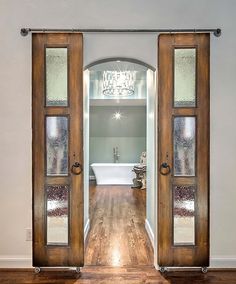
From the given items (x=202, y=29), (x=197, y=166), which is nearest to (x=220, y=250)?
(x=197, y=166)

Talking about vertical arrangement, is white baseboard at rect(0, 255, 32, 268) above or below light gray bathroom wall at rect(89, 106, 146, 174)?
below

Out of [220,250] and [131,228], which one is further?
[131,228]

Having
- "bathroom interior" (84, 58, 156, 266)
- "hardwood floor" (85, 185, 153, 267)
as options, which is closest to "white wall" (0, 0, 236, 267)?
"bathroom interior" (84, 58, 156, 266)

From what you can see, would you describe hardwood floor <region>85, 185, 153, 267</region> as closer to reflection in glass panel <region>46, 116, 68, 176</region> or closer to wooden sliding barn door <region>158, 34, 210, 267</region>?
wooden sliding barn door <region>158, 34, 210, 267</region>

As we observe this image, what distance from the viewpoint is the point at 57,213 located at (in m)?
3.12

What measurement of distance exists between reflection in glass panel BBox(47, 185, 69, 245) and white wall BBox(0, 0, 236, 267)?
26cm

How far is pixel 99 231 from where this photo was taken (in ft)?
14.7

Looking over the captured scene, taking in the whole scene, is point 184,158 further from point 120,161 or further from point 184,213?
point 120,161

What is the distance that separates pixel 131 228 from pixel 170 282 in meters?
1.74

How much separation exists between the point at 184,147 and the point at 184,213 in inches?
29.7

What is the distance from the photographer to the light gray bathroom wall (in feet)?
32.3

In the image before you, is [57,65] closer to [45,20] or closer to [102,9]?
[45,20]

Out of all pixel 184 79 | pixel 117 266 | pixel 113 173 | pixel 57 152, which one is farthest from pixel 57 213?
pixel 113 173

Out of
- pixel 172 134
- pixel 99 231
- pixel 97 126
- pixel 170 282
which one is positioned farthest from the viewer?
pixel 97 126
